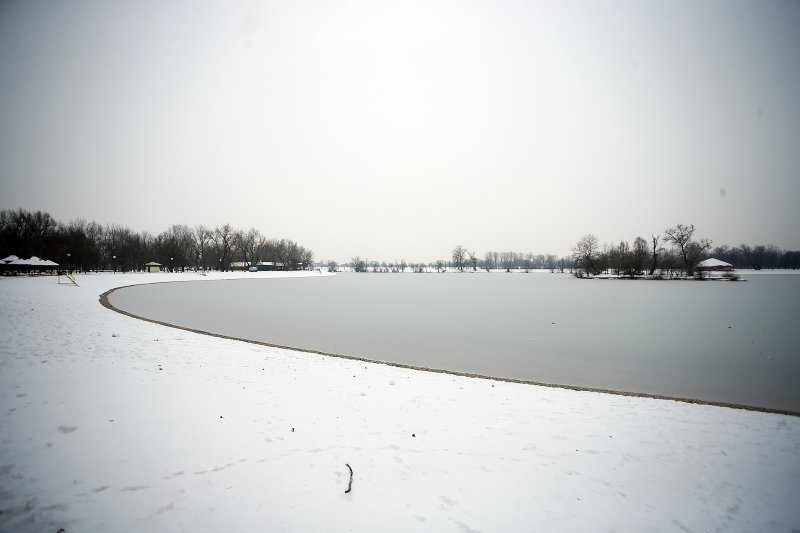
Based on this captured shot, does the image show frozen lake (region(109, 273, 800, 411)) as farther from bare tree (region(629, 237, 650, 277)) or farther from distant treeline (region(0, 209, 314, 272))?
distant treeline (region(0, 209, 314, 272))

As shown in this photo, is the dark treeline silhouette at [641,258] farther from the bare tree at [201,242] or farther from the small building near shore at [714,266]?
the bare tree at [201,242]

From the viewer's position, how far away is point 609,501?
149 inches

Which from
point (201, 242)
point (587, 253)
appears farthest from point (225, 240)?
point (587, 253)

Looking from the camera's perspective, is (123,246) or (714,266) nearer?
(714,266)

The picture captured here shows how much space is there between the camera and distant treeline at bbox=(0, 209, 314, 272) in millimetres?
63656

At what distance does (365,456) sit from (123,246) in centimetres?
10071

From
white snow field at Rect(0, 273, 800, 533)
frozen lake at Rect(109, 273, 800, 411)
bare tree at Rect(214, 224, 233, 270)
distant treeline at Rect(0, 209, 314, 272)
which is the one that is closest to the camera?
white snow field at Rect(0, 273, 800, 533)

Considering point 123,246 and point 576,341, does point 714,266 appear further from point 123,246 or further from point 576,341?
point 123,246

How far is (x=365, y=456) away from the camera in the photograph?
447 centimetres

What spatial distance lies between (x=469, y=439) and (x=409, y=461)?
1.06 meters

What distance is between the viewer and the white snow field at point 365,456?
340 cm

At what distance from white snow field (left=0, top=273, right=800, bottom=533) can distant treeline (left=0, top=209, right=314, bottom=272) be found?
256 ft

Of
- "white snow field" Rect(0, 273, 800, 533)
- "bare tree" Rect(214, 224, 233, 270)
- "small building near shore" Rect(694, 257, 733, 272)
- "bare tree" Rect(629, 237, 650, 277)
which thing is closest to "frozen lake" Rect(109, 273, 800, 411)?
"white snow field" Rect(0, 273, 800, 533)

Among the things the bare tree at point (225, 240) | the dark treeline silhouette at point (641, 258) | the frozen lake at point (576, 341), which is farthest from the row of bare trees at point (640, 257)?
the bare tree at point (225, 240)
